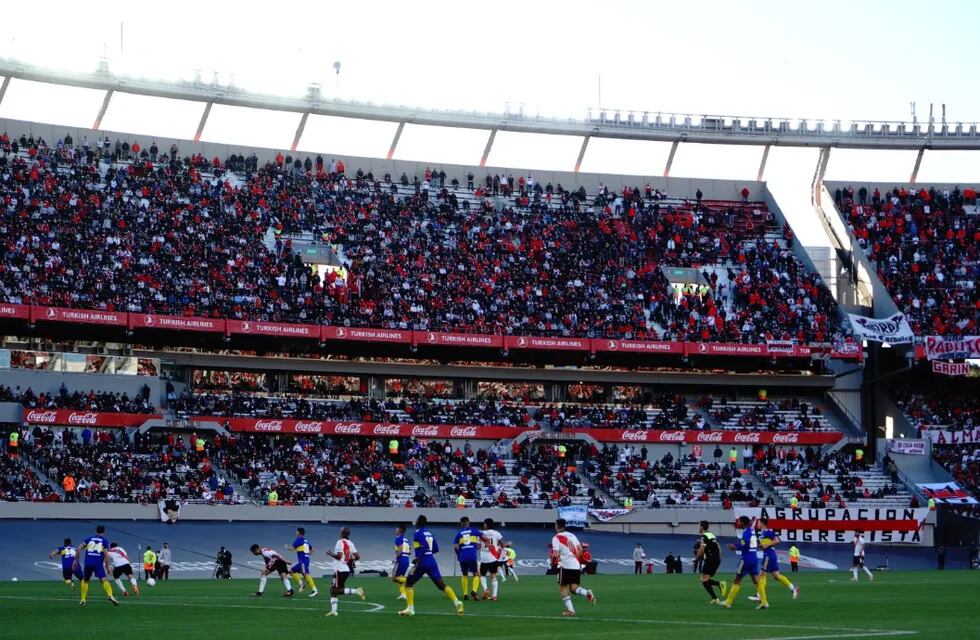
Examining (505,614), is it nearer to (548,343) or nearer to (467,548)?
(467,548)

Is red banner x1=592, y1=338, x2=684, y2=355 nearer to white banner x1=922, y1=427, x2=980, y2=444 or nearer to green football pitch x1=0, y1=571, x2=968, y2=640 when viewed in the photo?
white banner x1=922, y1=427, x2=980, y2=444

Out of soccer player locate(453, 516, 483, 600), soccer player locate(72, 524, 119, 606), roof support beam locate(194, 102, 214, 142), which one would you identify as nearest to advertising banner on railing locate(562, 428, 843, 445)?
roof support beam locate(194, 102, 214, 142)

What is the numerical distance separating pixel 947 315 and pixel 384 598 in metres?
47.9

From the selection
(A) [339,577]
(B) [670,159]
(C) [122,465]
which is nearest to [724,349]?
(B) [670,159]

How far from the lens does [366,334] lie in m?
63.3

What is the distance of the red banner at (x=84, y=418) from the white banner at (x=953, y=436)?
37.7 metres

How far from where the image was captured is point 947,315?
69.4m

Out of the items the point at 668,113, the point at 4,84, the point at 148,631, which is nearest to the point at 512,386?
the point at 668,113

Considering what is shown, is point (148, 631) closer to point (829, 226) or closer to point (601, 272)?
point (601, 272)

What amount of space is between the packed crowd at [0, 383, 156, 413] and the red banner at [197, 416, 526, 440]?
261 centimetres

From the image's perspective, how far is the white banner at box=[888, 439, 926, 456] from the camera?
65.5 metres

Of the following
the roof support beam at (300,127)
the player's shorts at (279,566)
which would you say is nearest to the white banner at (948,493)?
the roof support beam at (300,127)

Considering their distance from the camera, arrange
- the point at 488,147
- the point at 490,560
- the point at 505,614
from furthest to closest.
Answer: the point at 488,147
the point at 490,560
the point at 505,614

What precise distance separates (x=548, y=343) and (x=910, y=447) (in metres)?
18.8
